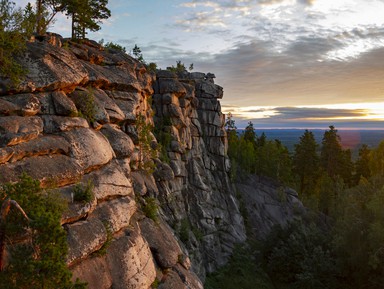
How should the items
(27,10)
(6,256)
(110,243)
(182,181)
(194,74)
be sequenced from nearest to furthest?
(6,256), (110,243), (27,10), (182,181), (194,74)

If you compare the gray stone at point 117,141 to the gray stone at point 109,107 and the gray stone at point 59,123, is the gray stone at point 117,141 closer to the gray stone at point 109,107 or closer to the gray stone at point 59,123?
the gray stone at point 109,107

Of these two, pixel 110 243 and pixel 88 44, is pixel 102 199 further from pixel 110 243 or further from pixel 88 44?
pixel 88 44

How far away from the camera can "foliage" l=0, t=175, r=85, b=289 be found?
10.1 meters

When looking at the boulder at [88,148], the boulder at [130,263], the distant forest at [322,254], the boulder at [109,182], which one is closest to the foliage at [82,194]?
the boulder at [109,182]

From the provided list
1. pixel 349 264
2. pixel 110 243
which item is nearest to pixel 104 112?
pixel 110 243

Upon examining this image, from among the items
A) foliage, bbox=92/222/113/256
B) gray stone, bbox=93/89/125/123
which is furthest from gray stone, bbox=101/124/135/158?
foliage, bbox=92/222/113/256

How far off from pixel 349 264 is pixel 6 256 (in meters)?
38.0

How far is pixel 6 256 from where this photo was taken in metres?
11.0

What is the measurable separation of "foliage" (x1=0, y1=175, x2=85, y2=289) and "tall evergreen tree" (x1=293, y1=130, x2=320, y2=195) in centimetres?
7648

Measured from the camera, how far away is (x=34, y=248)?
35.1 ft

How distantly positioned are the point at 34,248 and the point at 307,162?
78896mm

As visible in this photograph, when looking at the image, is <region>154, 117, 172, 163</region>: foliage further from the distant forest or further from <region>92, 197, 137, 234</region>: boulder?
<region>92, 197, 137, 234</region>: boulder

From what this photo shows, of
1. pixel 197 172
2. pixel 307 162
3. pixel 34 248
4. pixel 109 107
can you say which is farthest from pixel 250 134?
pixel 34 248

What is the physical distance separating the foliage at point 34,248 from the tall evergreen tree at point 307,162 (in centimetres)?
7648
